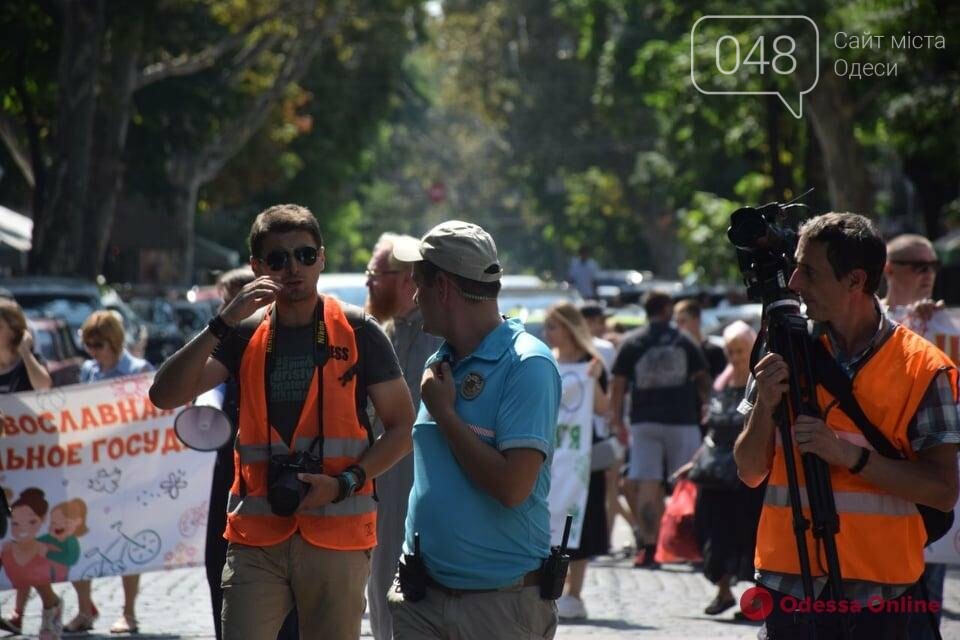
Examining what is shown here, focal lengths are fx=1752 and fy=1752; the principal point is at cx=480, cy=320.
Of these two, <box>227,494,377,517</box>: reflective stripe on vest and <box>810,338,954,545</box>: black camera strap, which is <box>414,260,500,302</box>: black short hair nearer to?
<box>810,338,954,545</box>: black camera strap

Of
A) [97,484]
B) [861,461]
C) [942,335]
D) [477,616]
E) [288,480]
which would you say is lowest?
[97,484]

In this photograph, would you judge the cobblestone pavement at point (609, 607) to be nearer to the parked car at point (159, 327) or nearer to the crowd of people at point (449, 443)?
the crowd of people at point (449, 443)

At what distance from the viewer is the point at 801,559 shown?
4285mm

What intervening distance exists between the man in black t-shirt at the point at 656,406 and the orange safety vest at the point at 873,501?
27.1 feet

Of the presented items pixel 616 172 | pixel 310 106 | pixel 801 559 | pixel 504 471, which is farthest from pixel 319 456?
pixel 616 172

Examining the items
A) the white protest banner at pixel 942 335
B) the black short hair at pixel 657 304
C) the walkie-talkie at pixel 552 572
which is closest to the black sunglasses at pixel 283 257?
the walkie-talkie at pixel 552 572

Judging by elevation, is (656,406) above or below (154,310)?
below

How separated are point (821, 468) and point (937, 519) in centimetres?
43

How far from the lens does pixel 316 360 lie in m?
5.22

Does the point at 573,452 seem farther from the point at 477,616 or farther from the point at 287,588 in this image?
the point at 477,616

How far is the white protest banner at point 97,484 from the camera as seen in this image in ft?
29.8

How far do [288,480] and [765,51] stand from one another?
16.4m

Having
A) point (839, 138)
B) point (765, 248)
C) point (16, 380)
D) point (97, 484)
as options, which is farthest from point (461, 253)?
point (839, 138)

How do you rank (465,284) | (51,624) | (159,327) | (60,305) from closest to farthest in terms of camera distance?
(465,284), (51,624), (60,305), (159,327)
